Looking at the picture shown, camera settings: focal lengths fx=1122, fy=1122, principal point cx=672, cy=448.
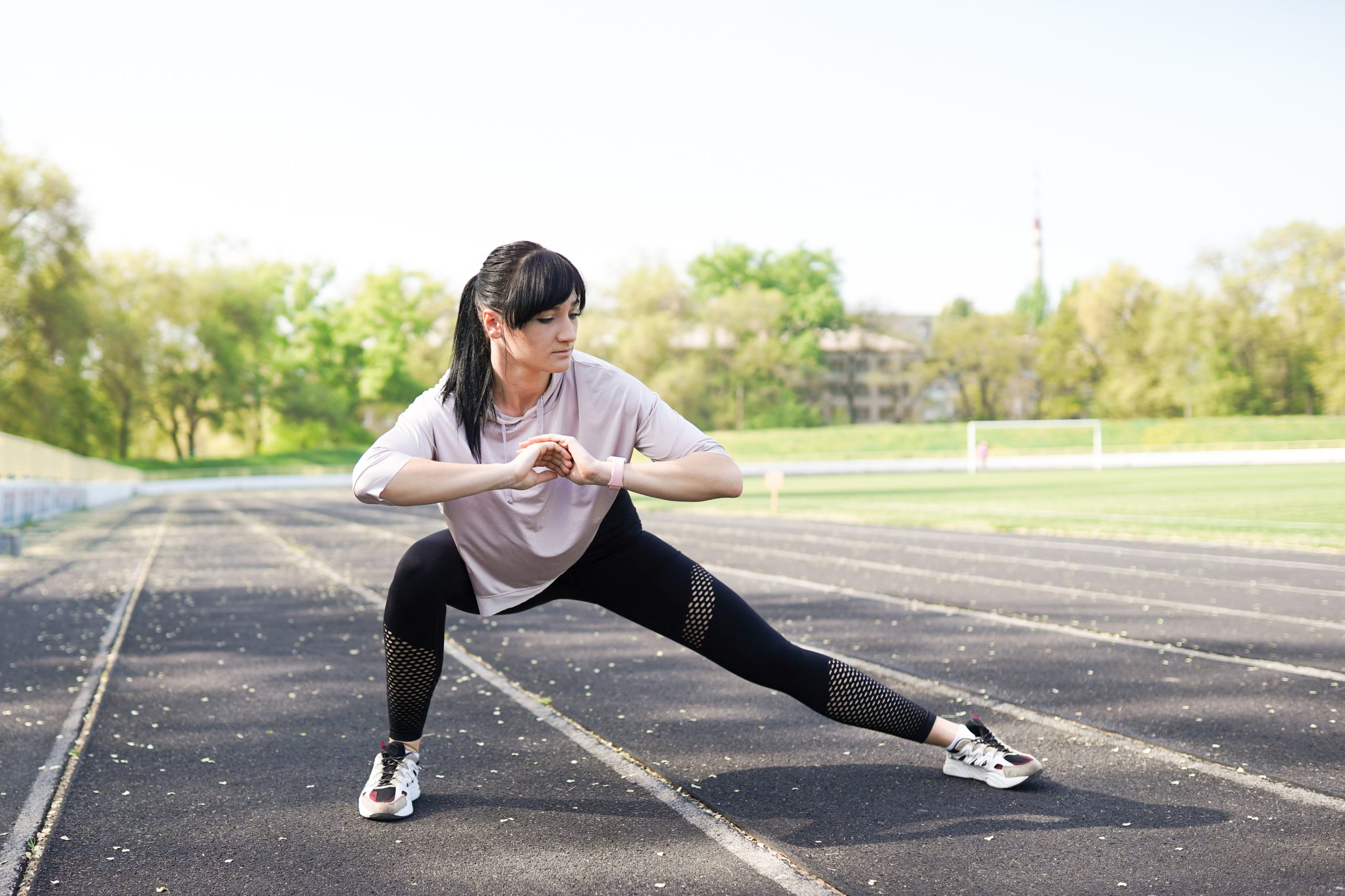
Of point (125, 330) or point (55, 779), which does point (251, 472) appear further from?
point (55, 779)

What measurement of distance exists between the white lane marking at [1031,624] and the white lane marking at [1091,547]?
4509mm

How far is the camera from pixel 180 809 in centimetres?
372

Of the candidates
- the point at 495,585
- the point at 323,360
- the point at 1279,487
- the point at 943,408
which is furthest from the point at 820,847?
the point at 943,408

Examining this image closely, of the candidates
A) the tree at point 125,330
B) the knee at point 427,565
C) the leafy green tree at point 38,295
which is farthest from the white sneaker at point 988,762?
the tree at point 125,330

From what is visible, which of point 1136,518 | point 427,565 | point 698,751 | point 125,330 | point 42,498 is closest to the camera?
point 427,565

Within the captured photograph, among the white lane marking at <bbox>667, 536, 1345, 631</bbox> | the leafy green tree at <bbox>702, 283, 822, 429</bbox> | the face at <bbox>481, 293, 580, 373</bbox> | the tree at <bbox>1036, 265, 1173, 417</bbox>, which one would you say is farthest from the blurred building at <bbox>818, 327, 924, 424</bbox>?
the face at <bbox>481, 293, 580, 373</bbox>

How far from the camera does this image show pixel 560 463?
3.13 m

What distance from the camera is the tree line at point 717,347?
67.3 meters

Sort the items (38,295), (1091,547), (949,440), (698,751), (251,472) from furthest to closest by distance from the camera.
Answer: (251,472), (949,440), (38,295), (1091,547), (698,751)

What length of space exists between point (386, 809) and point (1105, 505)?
2167cm

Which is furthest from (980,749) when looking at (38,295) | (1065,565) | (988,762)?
(38,295)

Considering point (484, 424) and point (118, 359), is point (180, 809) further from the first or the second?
point (118, 359)

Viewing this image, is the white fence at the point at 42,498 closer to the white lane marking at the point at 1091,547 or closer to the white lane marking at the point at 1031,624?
the white lane marking at the point at 1091,547

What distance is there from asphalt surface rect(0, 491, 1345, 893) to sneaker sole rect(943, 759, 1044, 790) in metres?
0.04
